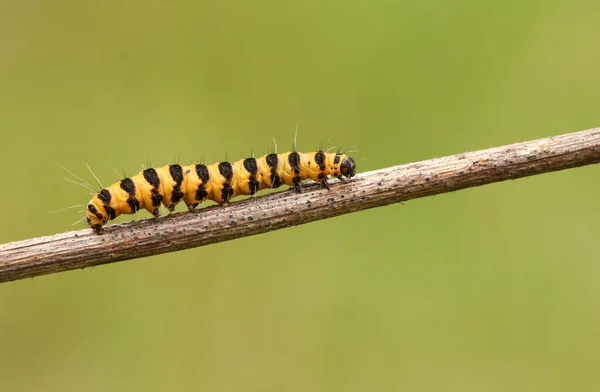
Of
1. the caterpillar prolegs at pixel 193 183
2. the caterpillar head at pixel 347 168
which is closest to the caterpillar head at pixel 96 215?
the caterpillar prolegs at pixel 193 183

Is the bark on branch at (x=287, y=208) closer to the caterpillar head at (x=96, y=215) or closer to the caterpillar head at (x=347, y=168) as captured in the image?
the caterpillar head at (x=96, y=215)

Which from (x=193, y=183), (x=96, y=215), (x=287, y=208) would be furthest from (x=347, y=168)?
(x=96, y=215)

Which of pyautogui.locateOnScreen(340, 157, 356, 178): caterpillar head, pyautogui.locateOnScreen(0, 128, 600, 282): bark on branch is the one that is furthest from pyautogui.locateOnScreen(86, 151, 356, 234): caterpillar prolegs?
pyautogui.locateOnScreen(0, 128, 600, 282): bark on branch

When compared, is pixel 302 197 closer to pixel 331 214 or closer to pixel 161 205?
pixel 331 214

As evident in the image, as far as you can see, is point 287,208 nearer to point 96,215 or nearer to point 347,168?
point 347,168

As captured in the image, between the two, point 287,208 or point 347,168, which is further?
Answer: point 347,168

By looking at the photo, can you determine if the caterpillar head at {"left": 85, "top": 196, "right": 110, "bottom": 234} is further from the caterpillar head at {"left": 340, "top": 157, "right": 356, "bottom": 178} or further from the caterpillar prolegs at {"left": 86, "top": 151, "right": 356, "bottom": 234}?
the caterpillar head at {"left": 340, "top": 157, "right": 356, "bottom": 178}

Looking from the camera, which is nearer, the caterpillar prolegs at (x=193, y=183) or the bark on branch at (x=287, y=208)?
the bark on branch at (x=287, y=208)
